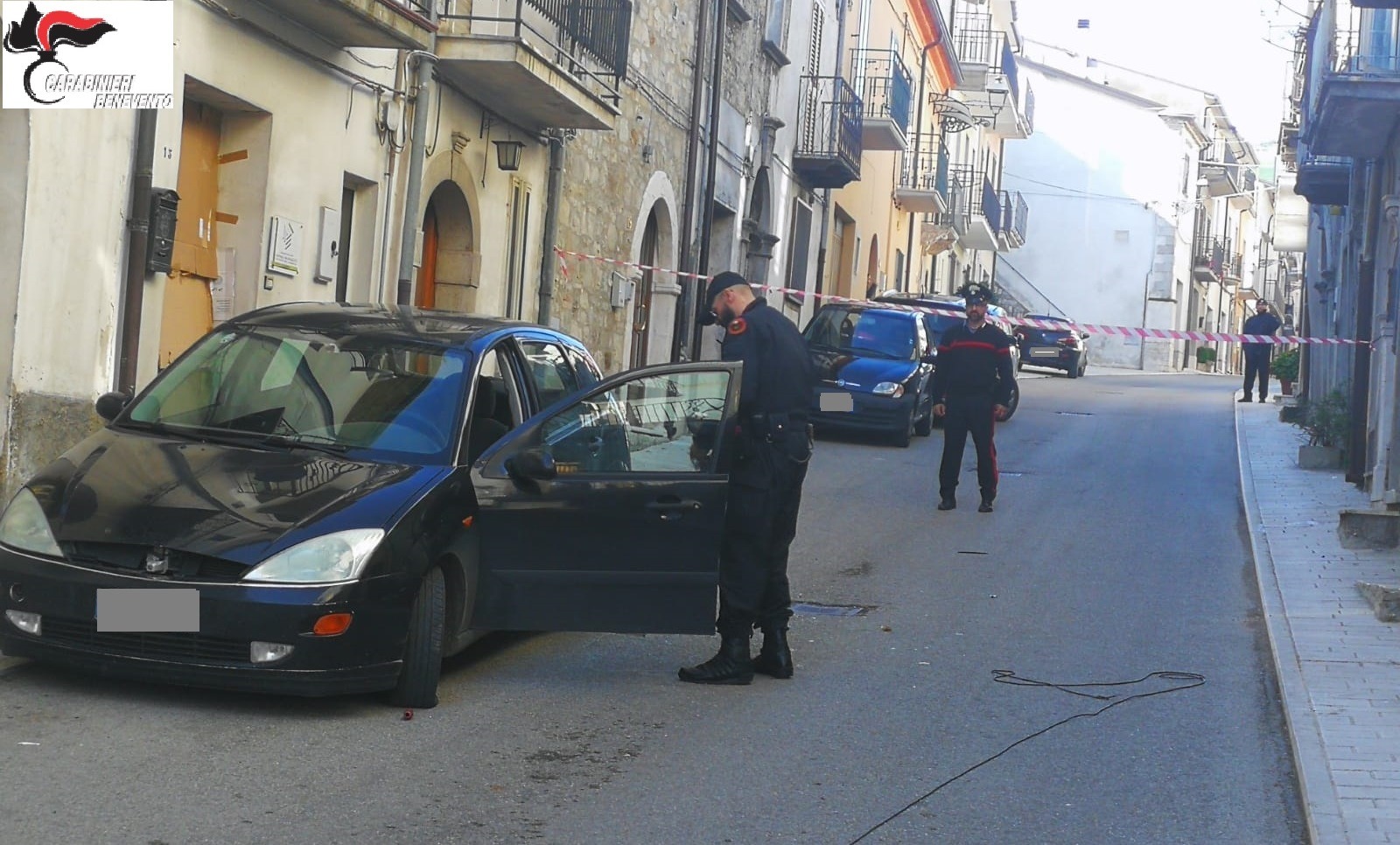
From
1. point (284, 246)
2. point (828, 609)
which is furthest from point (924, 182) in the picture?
point (828, 609)

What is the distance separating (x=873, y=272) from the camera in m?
37.3

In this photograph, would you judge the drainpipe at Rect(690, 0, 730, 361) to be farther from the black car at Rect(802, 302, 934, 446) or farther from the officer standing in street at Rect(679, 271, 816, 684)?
the officer standing in street at Rect(679, 271, 816, 684)

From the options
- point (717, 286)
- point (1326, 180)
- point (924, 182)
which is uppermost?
point (924, 182)

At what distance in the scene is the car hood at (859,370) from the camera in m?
19.4

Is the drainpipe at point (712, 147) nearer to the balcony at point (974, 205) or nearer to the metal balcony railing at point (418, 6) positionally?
the metal balcony railing at point (418, 6)

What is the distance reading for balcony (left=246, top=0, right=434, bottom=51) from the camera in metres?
11.6

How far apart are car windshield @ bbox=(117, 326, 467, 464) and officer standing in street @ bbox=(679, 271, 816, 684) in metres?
1.22

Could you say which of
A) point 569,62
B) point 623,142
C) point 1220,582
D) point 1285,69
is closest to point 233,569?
point 1220,582

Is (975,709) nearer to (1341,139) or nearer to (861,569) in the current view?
(861,569)

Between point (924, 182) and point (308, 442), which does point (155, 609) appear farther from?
point (924, 182)

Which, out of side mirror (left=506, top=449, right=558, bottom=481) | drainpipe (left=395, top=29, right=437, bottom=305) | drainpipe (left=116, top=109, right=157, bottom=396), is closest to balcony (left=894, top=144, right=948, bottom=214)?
drainpipe (left=395, top=29, right=437, bottom=305)

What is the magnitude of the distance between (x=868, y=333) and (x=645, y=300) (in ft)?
11.0

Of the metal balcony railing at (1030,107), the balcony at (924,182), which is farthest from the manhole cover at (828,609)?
the metal balcony railing at (1030,107)

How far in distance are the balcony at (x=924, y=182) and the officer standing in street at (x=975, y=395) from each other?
80.4 feet
